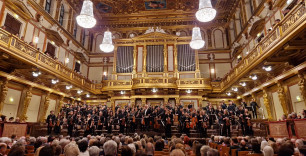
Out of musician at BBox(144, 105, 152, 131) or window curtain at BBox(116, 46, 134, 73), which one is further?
window curtain at BBox(116, 46, 134, 73)

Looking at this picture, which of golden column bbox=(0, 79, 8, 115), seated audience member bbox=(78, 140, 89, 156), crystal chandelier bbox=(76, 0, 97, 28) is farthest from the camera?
golden column bbox=(0, 79, 8, 115)

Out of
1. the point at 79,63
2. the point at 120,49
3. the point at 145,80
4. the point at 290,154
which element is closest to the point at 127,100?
the point at 145,80

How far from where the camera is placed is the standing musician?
8.00 meters

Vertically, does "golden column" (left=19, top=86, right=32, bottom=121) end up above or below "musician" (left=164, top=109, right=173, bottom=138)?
above

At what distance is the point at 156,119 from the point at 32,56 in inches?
245

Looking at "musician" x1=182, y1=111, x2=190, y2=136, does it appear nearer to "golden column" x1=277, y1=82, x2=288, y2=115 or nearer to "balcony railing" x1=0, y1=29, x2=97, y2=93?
"golden column" x1=277, y1=82, x2=288, y2=115

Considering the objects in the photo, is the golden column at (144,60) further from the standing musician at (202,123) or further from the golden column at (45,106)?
the standing musician at (202,123)

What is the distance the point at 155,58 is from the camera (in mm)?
14977

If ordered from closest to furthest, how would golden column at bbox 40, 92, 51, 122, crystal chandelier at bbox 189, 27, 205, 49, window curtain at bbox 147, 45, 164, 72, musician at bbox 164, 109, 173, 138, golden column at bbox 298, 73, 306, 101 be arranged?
1. crystal chandelier at bbox 189, 27, 205, 49
2. golden column at bbox 298, 73, 306, 101
3. musician at bbox 164, 109, 173, 138
4. golden column at bbox 40, 92, 51, 122
5. window curtain at bbox 147, 45, 164, 72

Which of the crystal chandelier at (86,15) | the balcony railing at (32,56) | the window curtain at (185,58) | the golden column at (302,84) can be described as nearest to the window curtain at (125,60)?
the balcony railing at (32,56)

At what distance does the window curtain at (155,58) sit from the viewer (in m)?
14.7

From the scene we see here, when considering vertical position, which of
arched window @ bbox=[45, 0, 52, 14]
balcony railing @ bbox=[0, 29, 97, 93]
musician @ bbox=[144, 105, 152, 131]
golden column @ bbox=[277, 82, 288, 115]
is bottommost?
musician @ bbox=[144, 105, 152, 131]

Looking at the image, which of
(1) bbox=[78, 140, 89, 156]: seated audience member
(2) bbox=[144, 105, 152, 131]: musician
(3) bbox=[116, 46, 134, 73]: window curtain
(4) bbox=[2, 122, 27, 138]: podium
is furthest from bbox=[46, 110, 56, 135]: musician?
(1) bbox=[78, 140, 89, 156]: seated audience member

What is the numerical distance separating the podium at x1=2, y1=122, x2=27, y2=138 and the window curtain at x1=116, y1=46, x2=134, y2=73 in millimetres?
8490
